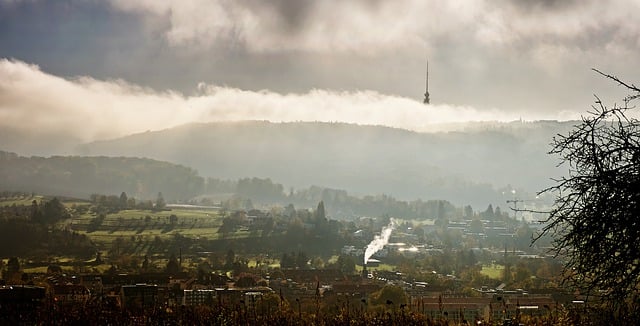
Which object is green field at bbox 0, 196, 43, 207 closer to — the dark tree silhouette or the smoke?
the smoke

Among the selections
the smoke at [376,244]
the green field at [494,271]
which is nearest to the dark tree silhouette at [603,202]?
the green field at [494,271]

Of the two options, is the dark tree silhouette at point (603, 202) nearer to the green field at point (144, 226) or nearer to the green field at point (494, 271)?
the green field at point (494, 271)

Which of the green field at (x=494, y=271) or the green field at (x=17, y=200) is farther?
the green field at (x=17, y=200)

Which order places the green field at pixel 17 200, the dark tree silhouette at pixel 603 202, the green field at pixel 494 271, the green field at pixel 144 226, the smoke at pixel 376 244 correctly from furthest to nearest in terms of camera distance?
1. the green field at pixel 17 200
2. the green field at pixel 144 226
3. the smoke at pixel 376 244
4. the green field at pixel 494 271
5. the dark tree silhouette at pixel 603 202

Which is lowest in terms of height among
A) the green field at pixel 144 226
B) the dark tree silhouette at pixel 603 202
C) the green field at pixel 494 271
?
the green field at pixel 494 271

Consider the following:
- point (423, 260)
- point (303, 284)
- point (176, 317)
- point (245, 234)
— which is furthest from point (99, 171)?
point (176, 317)

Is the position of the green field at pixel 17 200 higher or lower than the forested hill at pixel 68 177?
lower

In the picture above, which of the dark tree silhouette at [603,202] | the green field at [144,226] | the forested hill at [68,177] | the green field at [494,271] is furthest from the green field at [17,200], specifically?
the dark tree silhouette at [603,202]

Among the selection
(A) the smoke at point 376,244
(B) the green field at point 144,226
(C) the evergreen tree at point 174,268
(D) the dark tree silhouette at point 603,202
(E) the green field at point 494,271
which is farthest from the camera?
(B) the green field at point 144,226

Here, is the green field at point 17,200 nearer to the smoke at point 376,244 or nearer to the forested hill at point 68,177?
the forested hill at point 68,177
